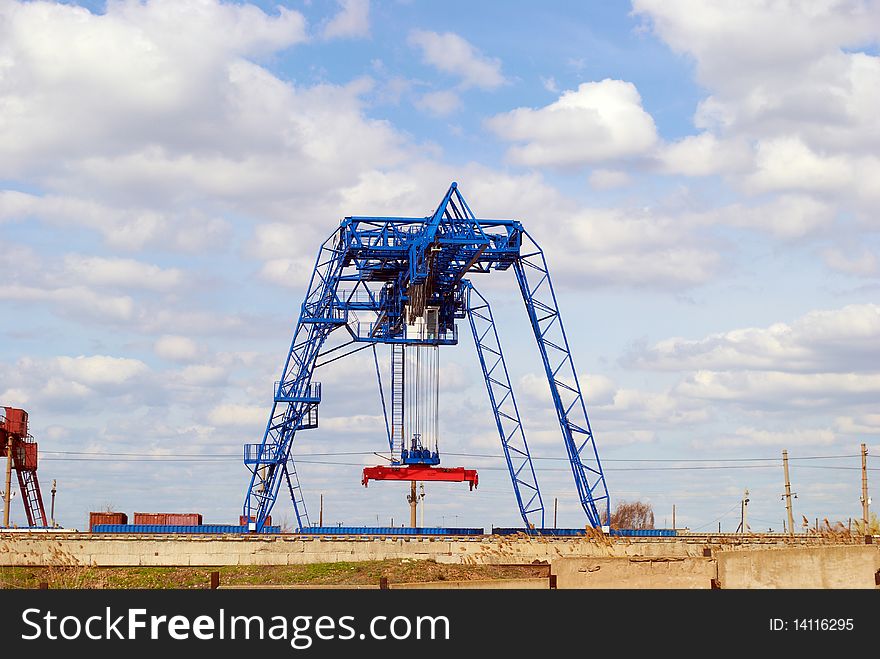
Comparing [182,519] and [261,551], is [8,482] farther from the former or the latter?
[261,551]

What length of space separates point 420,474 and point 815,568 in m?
35.6

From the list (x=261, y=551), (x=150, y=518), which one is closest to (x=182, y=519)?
(x=150, y=518)

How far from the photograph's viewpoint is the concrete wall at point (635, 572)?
1788 centimetres

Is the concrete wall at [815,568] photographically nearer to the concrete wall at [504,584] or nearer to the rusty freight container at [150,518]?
the concrete wall at [504,584]

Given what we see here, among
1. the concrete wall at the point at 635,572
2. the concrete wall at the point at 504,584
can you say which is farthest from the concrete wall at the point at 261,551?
the concrete wall at the point at 504,584

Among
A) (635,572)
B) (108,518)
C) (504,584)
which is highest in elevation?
(108,518)

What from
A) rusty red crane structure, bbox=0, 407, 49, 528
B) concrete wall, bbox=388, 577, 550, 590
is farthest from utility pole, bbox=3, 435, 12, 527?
concrete wall, bbox=388, 577, 550, 590

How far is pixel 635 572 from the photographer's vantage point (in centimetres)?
1839

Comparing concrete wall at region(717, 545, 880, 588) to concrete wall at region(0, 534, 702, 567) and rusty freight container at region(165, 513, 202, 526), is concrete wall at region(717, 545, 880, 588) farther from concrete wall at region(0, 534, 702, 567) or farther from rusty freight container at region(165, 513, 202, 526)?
rusty freight container at region(165, 513, 202, 526)

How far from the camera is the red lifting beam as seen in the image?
2041 inches

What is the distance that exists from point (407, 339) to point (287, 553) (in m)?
15.7

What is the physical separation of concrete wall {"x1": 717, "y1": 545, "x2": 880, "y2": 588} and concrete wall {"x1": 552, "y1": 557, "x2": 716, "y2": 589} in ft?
2.41
